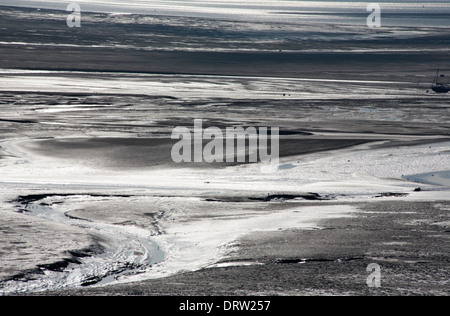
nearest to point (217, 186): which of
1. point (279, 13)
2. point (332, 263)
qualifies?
point (332, 263)

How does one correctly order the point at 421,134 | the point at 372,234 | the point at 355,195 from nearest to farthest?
the point at 372,234 < the point at 355,195 < the point at 421,134

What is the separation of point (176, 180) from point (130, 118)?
10.4 m

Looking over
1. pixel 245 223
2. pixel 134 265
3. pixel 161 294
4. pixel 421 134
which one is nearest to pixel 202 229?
pixel 245 223

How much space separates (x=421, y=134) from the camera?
26.4m

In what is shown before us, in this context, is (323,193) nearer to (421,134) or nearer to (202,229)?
(202,229)

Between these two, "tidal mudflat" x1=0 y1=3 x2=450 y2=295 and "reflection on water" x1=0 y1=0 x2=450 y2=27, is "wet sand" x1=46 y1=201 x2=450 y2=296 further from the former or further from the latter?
"reflection on water" x1=0 y1=0 x2=450 y2=27

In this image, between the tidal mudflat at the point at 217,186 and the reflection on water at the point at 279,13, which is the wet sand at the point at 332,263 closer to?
the tidal mudflat at the point at 217,186

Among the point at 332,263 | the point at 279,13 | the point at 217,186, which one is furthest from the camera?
the point at 279,13

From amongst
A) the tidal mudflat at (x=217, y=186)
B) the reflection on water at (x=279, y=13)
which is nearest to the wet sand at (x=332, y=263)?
the tidal mudflat at (x=217, y=186)

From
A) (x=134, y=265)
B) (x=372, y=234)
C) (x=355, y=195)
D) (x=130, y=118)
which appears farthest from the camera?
(x=130, y=118)

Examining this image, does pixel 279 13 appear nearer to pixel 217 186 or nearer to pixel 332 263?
pixel 217 186

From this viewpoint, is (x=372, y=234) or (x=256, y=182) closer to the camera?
(x=372, y=234)

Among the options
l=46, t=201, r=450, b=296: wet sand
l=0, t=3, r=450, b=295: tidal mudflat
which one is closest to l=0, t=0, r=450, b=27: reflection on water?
l=0, t=3, r=450, b=295: tidal mudflat

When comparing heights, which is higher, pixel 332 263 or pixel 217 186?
pixel 332 263
